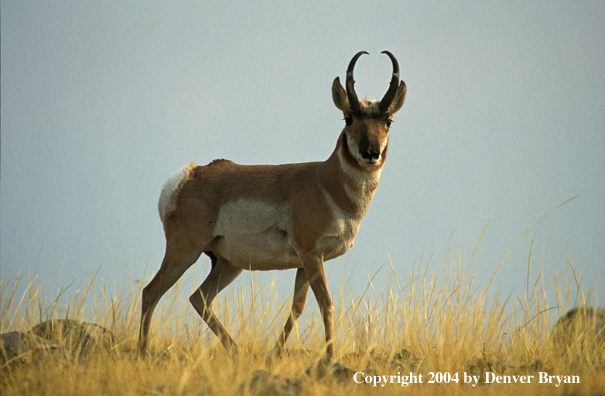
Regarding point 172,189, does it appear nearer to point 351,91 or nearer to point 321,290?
point 321,290

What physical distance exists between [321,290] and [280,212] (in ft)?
4.05

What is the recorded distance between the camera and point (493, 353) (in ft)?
22.1

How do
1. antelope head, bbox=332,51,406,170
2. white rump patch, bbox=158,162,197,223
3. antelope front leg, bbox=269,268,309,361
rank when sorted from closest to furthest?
antelope head, bbox=332,51,406,170 < antelope front leg, bbox=269,268,309,361 < white rump patch, bbox=158,162,197,223

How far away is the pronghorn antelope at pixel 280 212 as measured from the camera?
611 centimetres

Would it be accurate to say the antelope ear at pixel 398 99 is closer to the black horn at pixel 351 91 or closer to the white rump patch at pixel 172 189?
the black horn at pixel 351 91

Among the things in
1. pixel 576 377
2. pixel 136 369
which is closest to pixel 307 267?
pixel 136 369

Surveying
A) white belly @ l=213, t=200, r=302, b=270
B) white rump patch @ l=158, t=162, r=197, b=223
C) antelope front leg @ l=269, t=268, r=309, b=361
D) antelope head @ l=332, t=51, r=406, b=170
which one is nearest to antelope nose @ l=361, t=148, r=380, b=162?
antelope head @ l=332, t=51, r=406, b=170

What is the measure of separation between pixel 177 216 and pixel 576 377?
17.3 feet

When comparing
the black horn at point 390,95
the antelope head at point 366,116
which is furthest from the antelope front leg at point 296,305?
the black horn at point 390,95

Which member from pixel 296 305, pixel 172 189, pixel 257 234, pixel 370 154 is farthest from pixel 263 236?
pixel 370 154

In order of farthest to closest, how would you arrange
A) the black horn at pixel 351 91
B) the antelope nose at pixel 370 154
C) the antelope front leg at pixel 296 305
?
1. the antelope front leg at pixel 296 305
2. the black horn at pixel 351 91
3. the antelope nose at pixel 370 154

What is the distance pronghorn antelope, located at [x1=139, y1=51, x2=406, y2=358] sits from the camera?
6113 millimetres

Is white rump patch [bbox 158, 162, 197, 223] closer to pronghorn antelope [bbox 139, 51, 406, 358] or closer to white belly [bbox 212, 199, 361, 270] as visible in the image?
pronghorn antelope [bbox 139, 51, 406, 358]

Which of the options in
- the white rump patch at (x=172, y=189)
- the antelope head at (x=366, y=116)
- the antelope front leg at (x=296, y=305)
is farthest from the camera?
the white rump patch at (x=172, y=189)
